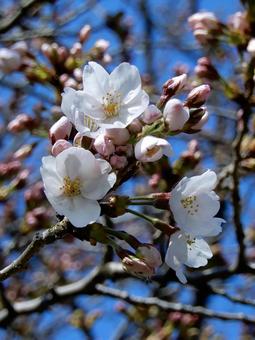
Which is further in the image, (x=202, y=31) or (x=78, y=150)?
(x=202, y=31)

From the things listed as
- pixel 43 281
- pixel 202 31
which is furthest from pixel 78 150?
pixel 43 281

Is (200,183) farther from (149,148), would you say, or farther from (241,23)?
(241,23)

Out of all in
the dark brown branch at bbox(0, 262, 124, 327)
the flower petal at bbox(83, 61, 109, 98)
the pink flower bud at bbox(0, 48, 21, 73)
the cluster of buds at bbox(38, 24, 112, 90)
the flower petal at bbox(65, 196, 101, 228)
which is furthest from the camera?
the pink flower bud at bbox(0, 48, 21, 73)

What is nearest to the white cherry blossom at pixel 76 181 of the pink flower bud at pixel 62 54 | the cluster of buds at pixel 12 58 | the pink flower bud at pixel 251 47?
the pink flower bud at pixel 251 47

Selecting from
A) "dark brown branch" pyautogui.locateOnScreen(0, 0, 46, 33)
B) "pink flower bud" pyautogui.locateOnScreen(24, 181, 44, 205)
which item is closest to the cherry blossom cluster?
"pink flower bud" pyautogui.locateOnScreen(24, 181, 44, 205)

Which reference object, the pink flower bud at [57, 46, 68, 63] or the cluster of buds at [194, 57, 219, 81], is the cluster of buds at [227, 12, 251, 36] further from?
the pink flower bud at [57, 46, 68, 63]

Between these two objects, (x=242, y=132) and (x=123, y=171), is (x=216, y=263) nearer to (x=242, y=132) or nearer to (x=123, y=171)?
(x=242, y=132)
